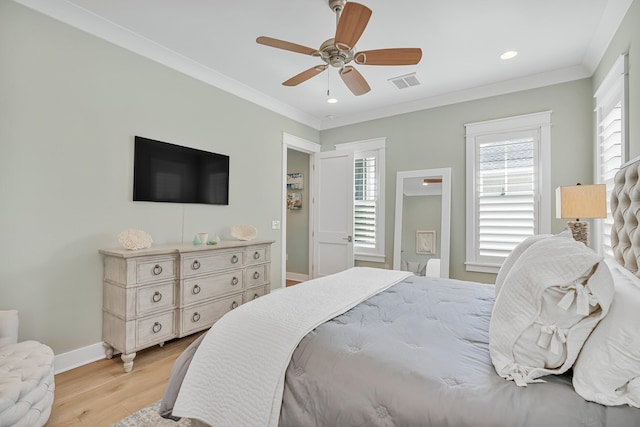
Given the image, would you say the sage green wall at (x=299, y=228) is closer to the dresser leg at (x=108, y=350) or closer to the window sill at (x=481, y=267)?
the window sill at (x=481, y=267)

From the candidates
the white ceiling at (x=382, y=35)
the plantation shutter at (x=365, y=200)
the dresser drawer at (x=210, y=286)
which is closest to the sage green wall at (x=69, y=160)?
the white ceiling at (x=382, y=35)

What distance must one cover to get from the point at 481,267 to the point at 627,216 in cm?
213

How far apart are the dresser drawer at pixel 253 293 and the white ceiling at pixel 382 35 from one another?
236 cm

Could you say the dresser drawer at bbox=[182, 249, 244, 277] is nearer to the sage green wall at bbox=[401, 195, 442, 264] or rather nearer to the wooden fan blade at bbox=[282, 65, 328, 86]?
the wooden fan blade at bbox=[282, 65, 328, 86]

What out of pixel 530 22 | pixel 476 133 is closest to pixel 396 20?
pixel 530 22

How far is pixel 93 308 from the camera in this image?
8.23 feet

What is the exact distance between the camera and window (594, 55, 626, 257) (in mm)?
2312

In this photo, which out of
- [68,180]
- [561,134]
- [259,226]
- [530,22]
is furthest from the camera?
[259,226]

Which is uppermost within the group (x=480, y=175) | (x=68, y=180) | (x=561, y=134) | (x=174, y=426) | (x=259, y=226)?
(x=561, y=134)

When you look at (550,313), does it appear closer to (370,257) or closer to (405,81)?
(405,81)

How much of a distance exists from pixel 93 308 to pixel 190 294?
2.47 ft

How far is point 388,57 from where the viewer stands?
2.16 metres

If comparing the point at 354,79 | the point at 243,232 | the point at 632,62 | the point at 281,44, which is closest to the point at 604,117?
the point at 632,62

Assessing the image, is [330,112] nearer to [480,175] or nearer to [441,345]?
[480,175]
